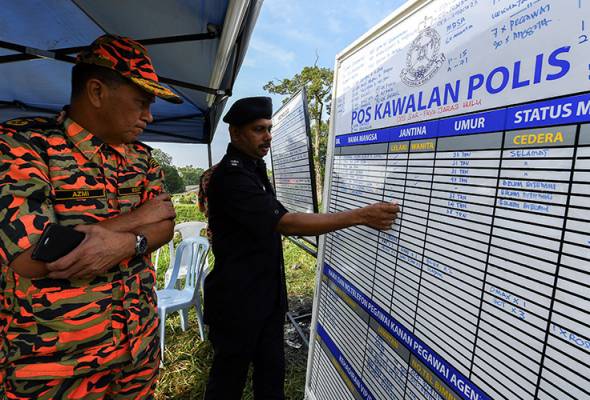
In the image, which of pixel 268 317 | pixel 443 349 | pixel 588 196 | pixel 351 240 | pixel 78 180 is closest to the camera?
pixel 588 196

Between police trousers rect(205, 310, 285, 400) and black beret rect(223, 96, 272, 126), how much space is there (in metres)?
1.25

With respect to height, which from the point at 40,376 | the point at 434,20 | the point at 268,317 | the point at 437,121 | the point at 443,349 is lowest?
the point at 268,317

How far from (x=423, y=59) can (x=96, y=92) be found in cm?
128

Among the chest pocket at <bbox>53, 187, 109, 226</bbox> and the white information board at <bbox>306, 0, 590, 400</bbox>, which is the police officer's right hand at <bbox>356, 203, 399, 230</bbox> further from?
the chest pocket at <bbox>53, 187, 109, 226</bbox>

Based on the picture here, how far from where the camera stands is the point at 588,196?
0.70 m

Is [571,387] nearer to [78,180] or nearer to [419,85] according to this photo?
[419,85]

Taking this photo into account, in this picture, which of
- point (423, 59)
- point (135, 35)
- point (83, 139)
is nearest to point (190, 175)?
point (135, 35)

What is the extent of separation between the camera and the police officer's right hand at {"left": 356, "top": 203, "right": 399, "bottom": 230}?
1.35 meters

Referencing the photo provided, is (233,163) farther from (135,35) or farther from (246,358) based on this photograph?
(135,35)

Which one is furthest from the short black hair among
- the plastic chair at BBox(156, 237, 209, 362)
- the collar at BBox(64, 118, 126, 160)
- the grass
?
the grass

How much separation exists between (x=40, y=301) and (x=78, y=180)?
45 centimetres

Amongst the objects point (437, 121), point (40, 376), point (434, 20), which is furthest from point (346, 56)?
point (40, 376)

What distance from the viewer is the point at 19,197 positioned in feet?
3.47

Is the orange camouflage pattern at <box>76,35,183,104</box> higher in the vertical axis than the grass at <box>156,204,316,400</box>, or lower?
higher
